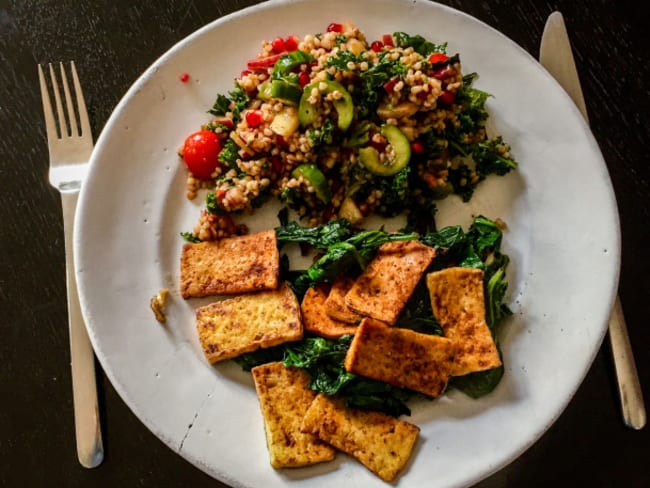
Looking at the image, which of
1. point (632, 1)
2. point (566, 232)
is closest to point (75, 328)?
point (566, 232)

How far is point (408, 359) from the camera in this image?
271 centimetres

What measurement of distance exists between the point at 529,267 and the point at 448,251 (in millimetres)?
408

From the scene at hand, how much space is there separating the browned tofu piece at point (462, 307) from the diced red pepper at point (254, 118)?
1020mm

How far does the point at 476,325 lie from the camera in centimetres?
277

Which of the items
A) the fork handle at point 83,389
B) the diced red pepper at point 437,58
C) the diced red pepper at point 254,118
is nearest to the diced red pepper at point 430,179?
the diced red pepper at point 437,58

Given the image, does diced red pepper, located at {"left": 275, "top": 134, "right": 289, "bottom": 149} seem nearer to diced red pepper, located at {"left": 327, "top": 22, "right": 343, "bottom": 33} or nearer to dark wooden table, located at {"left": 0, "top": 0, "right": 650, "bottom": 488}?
diced red pepper, located at {"left": 327, "top": 22, "right": 343, "bottom": 33}

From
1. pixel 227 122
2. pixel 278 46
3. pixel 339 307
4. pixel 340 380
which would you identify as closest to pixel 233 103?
pixel 227 122

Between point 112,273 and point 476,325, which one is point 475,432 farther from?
point 112,273

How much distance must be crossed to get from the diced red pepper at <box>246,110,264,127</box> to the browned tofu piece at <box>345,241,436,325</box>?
80 cm

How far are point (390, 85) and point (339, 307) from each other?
3.22 feet

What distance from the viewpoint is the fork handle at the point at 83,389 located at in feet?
9.87

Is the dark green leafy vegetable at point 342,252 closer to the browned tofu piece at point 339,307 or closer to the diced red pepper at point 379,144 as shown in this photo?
the browned tofu piece at point 339,307

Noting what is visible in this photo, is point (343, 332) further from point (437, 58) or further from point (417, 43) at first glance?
point (417, 43)

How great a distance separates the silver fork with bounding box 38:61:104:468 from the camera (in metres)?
3.01
